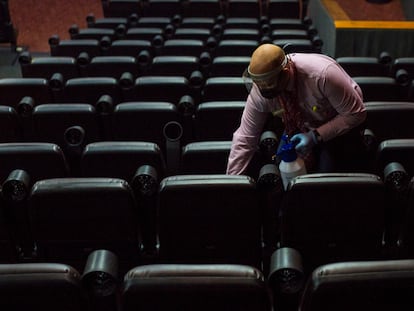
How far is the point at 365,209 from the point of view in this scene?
1.67 ft

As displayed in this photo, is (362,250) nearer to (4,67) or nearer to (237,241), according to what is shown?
(237,241)

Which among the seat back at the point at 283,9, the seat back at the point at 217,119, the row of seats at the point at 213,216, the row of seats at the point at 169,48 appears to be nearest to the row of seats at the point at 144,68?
the row of seats at the point at 169,48

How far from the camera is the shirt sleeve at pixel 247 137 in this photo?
2.10 feet

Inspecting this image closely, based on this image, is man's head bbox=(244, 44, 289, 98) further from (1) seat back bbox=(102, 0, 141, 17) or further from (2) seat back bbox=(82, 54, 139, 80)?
(1) seat back bbox=(102, 0, 141, 17)

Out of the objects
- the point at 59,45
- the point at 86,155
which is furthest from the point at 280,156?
the point at 59,45

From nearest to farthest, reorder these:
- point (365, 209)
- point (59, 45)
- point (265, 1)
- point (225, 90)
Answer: point (365, 209)
point (225, 90)
point (59, 45)
point (265, 1)

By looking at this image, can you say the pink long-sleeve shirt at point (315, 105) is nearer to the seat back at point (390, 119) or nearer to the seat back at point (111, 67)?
the seat back at point (390, 119)

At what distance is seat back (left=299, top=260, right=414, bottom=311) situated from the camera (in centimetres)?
34

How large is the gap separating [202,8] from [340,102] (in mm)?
1499

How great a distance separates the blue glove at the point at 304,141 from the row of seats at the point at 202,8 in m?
1.47

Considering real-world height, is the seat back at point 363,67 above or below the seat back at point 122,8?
below

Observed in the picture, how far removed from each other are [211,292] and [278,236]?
0.26 m

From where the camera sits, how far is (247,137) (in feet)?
2.19

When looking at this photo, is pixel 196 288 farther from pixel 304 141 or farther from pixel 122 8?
pixel 122 8
